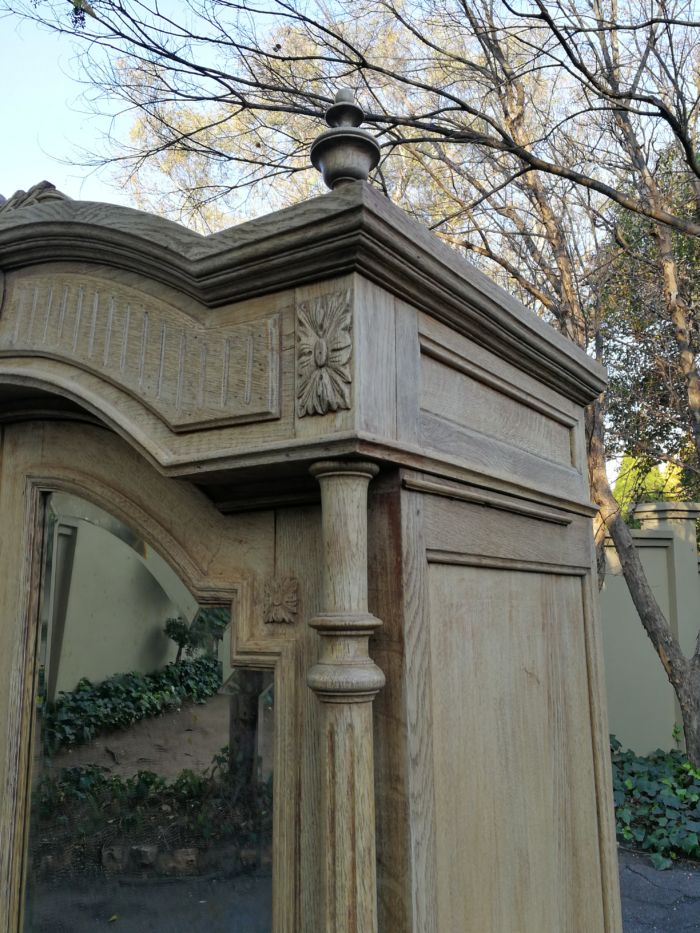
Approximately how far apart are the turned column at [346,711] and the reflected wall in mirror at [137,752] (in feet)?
0.83

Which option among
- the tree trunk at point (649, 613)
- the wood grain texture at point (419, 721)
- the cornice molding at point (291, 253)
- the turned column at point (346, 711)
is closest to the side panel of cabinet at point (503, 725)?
the wood grain texture at point (419, 721)

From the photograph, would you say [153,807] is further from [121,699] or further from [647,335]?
[647,335]

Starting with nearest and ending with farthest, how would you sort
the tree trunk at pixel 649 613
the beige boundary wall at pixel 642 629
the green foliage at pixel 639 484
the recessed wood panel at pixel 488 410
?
the recessed wood panel at pixel 488 410 → the tree trunk at pixel 649 613 → the beige boundary wall at pixel 642 629 → the green foliage at pixel 639 484

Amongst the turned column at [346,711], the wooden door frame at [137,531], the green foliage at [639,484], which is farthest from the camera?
the green foliage at [639,484]

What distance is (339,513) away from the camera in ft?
3.35

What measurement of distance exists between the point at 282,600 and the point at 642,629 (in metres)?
5.05

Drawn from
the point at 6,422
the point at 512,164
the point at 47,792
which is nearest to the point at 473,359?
the point at 6,422

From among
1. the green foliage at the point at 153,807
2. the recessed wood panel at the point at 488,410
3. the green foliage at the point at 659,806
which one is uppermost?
the recessed wood panel at the point at 488,410

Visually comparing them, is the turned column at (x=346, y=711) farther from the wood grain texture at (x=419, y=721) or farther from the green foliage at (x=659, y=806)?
the green foliage at (x=659, y=806)

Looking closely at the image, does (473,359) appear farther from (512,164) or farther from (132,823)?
(512,164)

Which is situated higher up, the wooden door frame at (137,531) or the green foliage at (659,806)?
the wooden door frame at (137,531)

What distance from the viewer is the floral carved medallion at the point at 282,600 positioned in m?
1.20

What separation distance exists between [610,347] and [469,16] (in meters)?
3.50

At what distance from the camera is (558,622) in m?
1.68
